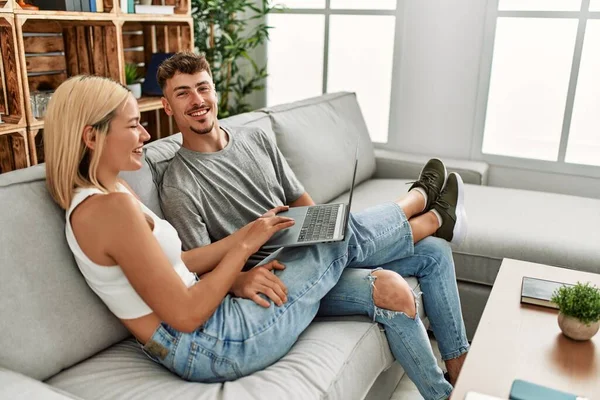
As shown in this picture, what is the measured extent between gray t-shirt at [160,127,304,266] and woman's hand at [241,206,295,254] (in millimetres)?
184

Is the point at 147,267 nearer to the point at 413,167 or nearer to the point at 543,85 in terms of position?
the point at 413,167

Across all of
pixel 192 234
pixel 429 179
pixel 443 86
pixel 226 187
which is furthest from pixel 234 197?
pixel 443 86

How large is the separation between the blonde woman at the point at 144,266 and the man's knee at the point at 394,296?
0.50 feet

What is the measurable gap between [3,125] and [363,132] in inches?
67.0

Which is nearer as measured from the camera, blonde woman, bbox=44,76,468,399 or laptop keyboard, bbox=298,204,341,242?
blonde woman, bbox=44,76,468,399

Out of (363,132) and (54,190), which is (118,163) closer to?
(54,190)

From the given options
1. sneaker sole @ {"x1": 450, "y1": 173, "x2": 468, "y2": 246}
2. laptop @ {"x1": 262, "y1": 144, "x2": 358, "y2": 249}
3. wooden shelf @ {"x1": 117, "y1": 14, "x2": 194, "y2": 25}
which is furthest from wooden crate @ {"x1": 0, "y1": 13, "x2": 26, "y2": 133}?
sneaker sole @ {"x1": 450, "y1": 173, "x2": 468, "y2": 246}

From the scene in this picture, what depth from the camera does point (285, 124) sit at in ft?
7.93

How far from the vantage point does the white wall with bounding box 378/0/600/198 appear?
3.06 metres

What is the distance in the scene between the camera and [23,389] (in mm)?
1059

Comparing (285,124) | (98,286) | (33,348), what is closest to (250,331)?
(98,286)

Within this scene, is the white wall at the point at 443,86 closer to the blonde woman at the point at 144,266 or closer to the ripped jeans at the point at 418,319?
the ripped jeans at the point at 418,319

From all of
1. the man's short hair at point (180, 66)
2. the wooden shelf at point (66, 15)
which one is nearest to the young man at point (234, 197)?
the man's short hair at point (180, 66)

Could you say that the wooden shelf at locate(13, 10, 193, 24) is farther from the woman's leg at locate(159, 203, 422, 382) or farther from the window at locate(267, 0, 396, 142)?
the woman's leg at locate(159, 203, 422, 382)
